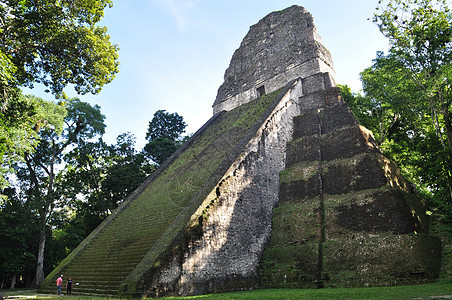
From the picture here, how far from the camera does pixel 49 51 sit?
7.45 meters

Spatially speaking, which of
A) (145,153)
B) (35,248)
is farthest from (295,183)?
(35,248)

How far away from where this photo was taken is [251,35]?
68.9 feet

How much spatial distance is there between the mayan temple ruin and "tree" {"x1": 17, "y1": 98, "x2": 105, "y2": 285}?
639 centimetres

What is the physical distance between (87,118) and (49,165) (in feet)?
13.4

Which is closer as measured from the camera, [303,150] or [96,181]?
[303,150]

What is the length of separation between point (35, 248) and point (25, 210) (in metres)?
3.88

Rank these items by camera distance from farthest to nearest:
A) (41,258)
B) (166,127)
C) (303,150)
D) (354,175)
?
(166,127), (41,258), (303,150), (354,175)

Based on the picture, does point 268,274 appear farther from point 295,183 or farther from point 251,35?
point 251,35

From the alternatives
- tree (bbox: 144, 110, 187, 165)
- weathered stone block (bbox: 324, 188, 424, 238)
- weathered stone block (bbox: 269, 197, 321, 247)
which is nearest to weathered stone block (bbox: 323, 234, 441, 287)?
weathered stone block (bbox: 324, 188, 424, 238)

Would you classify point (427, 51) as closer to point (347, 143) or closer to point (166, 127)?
point (347, 143)

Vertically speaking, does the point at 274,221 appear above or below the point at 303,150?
below

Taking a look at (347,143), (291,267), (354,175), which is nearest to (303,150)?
(347,143)

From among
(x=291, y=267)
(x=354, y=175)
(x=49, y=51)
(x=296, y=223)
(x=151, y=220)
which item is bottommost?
(x=291, y=267)

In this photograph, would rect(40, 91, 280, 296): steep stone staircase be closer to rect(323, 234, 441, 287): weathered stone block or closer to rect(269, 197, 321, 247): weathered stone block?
rect(269, 197, 321, 247): weathered stone block
